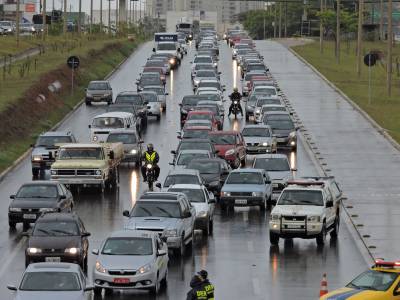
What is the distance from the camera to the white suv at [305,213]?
38.0 m

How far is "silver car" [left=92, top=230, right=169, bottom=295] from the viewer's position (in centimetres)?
3053

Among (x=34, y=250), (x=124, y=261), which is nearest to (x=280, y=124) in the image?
(x=34, y=250)

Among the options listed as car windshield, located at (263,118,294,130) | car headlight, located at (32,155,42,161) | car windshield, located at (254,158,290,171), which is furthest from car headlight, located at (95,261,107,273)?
car windshield, located at (263,118,294,130)

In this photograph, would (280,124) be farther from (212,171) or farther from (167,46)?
(167,46)

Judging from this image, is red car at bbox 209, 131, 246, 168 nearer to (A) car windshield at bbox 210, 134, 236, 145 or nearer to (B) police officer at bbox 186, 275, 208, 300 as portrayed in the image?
(A) car windshield at bbox 210, 134, 236, 145

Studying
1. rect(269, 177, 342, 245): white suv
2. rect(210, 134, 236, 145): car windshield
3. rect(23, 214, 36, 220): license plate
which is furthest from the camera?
rect(210, 134, 236, 145): car windshield

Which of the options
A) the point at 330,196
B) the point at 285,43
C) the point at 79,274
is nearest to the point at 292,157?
the point at 330,196

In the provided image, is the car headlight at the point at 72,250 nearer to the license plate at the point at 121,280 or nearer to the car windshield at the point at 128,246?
the car windshield at the point at 128,246

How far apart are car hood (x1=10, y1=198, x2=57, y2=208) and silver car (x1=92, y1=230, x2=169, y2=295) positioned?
8922mm

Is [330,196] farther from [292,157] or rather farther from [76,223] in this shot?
[292,157]

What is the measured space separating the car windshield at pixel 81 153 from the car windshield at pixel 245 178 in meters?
6.59

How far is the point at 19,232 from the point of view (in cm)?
4103

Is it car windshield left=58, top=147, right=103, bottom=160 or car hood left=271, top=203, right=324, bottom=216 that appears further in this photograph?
car windshield left=58, top=147, right=103, bottom=160

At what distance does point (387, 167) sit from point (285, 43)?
108397mm
